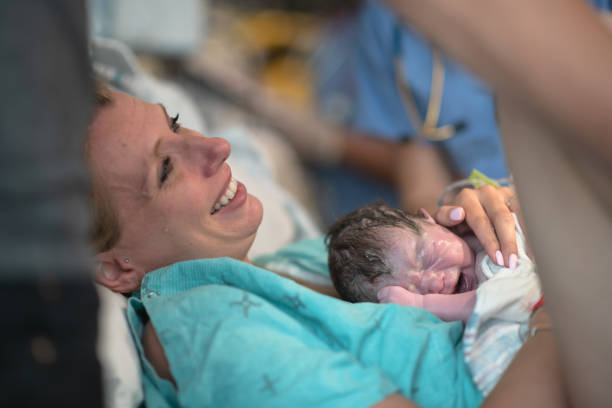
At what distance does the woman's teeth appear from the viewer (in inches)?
26.9

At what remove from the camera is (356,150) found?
5.78 ft

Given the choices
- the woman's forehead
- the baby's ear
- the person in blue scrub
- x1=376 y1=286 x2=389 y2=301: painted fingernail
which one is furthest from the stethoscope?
the woman's forehead

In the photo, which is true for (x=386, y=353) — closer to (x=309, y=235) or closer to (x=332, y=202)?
(x=309, y=235)

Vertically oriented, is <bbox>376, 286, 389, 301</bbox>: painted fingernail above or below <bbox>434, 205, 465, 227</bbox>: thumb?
below

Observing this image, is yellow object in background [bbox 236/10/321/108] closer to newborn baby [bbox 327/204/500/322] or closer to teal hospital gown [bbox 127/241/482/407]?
newborn baby [bbox 327/204/500/322]

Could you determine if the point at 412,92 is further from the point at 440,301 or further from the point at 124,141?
the point at 124,141

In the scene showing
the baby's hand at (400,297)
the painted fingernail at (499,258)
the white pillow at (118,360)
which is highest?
the painted fingernail at (499,258)

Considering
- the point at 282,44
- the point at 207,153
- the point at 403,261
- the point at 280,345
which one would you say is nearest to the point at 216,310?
the point at 280,345

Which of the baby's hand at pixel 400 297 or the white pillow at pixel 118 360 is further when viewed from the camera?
the baby's hand at pixel 400 297

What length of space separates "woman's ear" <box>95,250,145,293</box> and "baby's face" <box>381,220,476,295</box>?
0.35 metres

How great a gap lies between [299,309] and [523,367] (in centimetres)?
26

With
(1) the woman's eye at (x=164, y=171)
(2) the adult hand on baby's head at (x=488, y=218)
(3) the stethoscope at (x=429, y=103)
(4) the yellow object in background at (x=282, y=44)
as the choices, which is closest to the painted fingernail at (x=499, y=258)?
(2) the adult hand on baby's head at (x=488, y=218)

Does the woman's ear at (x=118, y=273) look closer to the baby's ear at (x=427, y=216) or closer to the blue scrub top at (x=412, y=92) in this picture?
the baby's ear at (x=427, y=216)

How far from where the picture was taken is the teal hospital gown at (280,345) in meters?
0.57
